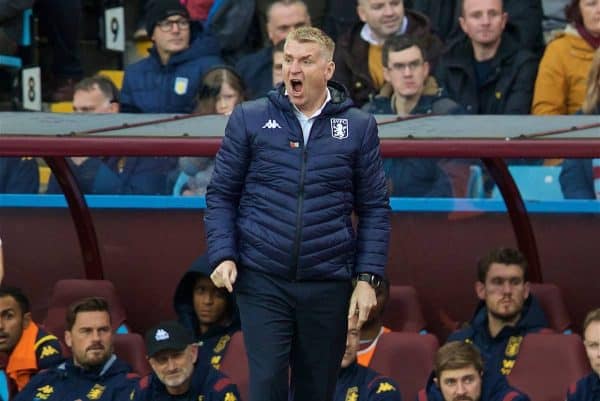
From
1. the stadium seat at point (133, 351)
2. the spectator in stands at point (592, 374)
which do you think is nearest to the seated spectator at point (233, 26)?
the stadium seat at point (133, 351)

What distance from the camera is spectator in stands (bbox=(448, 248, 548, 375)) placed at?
912cm

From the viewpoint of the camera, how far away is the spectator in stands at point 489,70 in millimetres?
10961

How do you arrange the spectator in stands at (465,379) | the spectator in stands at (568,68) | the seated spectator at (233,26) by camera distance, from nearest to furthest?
the spectator in stands at (465,379), the spectator in stands at (568,68), the seated spectator at (233,26)

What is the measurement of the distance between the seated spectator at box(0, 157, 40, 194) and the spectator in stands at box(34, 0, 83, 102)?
2597 mm

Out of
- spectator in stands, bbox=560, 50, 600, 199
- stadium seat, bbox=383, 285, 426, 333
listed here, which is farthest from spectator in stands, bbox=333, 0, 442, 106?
stadium seat, bbox=383, 285, 426, 333

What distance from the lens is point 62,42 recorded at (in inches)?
500

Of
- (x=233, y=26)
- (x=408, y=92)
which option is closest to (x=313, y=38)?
(x=408, y=92)

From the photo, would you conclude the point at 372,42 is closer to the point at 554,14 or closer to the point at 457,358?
the point at 554,14

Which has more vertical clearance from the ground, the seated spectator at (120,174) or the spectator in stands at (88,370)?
Result: the seated spectator at (120,174)

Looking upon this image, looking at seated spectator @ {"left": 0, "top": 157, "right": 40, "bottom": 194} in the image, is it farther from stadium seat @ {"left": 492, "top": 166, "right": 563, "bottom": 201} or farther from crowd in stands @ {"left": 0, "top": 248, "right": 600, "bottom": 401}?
stadium seat @ {"left": 492, "top": 166, "right": 563, "bottom": 201}

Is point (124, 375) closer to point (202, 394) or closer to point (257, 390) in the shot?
point (202, 394)

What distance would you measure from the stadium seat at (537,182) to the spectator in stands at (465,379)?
137 cm

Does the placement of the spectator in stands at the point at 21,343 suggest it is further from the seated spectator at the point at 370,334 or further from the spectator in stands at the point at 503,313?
the spectator in stands at the point at 503,313

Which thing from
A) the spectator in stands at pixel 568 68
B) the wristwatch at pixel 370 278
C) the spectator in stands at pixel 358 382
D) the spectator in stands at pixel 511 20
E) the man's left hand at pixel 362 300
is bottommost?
the spectator in stands at pixel 358 382
